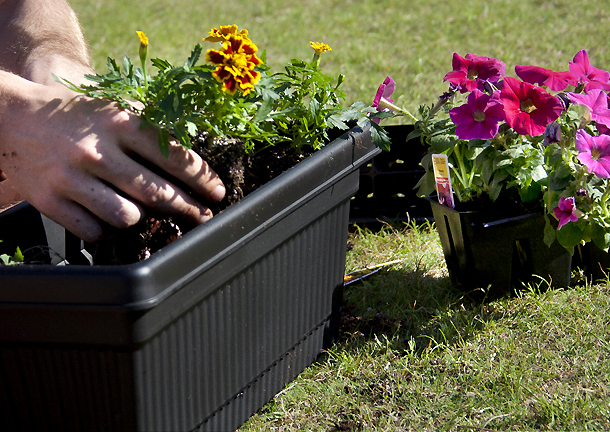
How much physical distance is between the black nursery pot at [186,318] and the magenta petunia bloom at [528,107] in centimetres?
39

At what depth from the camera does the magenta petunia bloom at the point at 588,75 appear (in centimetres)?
179

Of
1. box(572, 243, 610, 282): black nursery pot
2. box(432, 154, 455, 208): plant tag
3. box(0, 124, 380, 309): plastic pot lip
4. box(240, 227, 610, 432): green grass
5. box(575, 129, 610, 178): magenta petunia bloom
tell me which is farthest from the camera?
box(572, 243, 610, 282): black nursery pot

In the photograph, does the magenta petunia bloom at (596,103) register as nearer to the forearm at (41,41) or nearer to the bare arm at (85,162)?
the bare arm at (85,162)

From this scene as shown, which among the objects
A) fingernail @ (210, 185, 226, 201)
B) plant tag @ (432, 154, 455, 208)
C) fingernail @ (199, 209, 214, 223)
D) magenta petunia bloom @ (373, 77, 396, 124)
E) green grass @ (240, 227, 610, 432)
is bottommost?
green grass @ (240, 227, 610, 432)

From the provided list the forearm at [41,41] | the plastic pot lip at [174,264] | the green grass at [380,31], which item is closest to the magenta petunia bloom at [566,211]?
the plastic pot lip at [174,264]

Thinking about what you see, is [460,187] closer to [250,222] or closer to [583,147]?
[583,147]

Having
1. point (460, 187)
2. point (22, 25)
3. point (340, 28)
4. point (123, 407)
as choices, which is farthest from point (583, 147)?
point (340, 28)

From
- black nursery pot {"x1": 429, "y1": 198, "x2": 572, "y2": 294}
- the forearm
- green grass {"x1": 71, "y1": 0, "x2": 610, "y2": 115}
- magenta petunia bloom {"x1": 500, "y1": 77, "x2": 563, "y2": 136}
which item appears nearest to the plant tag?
black nursery pot {"x1": 429, "y1": 198, "x2": 572, "y2": 294}

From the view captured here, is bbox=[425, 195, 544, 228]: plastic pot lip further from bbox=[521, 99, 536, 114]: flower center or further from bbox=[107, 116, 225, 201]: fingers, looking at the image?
bbox=[107, 116, 225, 201]: fingers

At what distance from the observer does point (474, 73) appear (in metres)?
1.81

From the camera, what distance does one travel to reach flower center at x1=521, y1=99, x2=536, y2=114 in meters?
1.67

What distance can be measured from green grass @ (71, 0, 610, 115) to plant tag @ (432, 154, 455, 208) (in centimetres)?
176

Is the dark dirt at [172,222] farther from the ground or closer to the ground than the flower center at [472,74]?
closer to the ground

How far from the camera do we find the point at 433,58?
4.36 m
